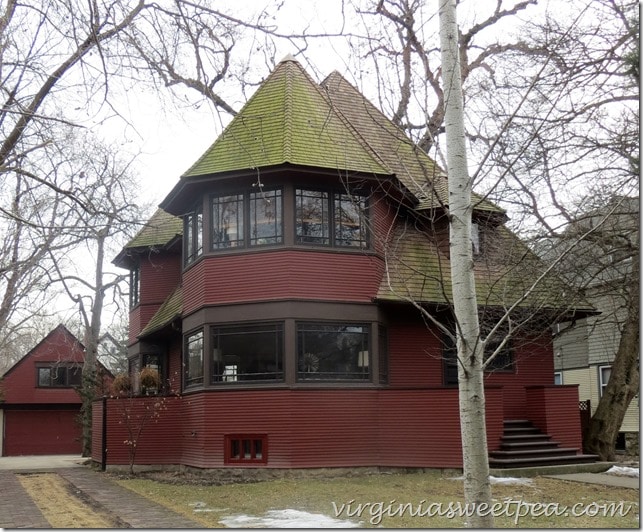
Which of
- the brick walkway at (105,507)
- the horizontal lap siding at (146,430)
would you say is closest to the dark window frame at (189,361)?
the horizontal lap siding at (146,430)

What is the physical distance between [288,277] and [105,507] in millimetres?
5744

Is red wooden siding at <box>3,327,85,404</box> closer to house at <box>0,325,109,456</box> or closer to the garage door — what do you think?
house at <box>0,325,109,456</box>

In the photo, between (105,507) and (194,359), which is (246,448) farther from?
(105,507)

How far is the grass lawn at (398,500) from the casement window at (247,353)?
2.22 metres

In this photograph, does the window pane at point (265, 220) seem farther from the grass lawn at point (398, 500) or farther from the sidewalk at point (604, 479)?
the sidewalk at point (604, 479)

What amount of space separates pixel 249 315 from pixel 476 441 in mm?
10217

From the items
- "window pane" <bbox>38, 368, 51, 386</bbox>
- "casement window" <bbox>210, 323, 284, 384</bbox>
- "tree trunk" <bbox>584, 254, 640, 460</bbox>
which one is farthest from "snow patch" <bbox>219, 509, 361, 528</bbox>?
"window pane" <bbox>38, 368, 51, 386</bbox>

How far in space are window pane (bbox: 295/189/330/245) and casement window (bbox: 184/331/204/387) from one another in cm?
324

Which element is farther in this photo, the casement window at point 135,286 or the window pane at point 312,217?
the casement window at point 135,286

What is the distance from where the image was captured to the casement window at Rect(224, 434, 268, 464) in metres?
16.0

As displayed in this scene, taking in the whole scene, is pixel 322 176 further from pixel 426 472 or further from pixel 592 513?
pixel 592 513

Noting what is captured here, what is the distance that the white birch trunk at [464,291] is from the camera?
6648 mm

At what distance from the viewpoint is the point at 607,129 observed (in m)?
15.6

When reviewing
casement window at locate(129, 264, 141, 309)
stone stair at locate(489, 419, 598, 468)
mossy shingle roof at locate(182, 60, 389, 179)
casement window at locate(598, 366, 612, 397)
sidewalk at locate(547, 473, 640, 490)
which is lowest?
sidewalk at locate(547, 473, 640, 490)
